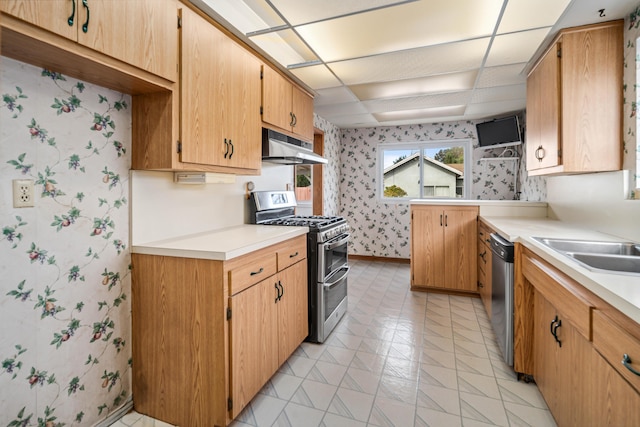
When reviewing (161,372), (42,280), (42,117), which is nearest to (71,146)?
(42,117)

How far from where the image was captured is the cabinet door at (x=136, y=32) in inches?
47.5

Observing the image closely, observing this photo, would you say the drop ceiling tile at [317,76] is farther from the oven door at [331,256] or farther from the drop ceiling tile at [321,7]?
the oven door at [331,256]

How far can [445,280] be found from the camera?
3697mm

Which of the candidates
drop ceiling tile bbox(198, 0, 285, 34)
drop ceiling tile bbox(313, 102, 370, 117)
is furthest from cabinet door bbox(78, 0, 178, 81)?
drop ceiling tile bbox(313, 102, 370, 117)

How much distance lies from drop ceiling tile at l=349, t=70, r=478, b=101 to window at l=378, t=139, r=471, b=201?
1826 millimetres

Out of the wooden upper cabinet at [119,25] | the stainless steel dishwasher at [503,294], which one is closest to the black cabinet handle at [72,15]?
the wooden upper cabinet at [119,25]

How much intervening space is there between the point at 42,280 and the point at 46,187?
40cm

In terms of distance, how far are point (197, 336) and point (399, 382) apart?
1276 mm

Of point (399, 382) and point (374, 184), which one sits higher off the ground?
point (374, 184)

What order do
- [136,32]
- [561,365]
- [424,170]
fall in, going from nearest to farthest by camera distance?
[136,32]
[561,365]
[424,170]

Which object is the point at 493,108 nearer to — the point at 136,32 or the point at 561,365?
the point at 561,365

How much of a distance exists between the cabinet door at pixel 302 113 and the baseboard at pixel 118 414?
2.37m

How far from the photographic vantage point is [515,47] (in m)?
2.34

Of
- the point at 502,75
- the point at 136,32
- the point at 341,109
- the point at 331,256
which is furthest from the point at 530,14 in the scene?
the point at 341,109
